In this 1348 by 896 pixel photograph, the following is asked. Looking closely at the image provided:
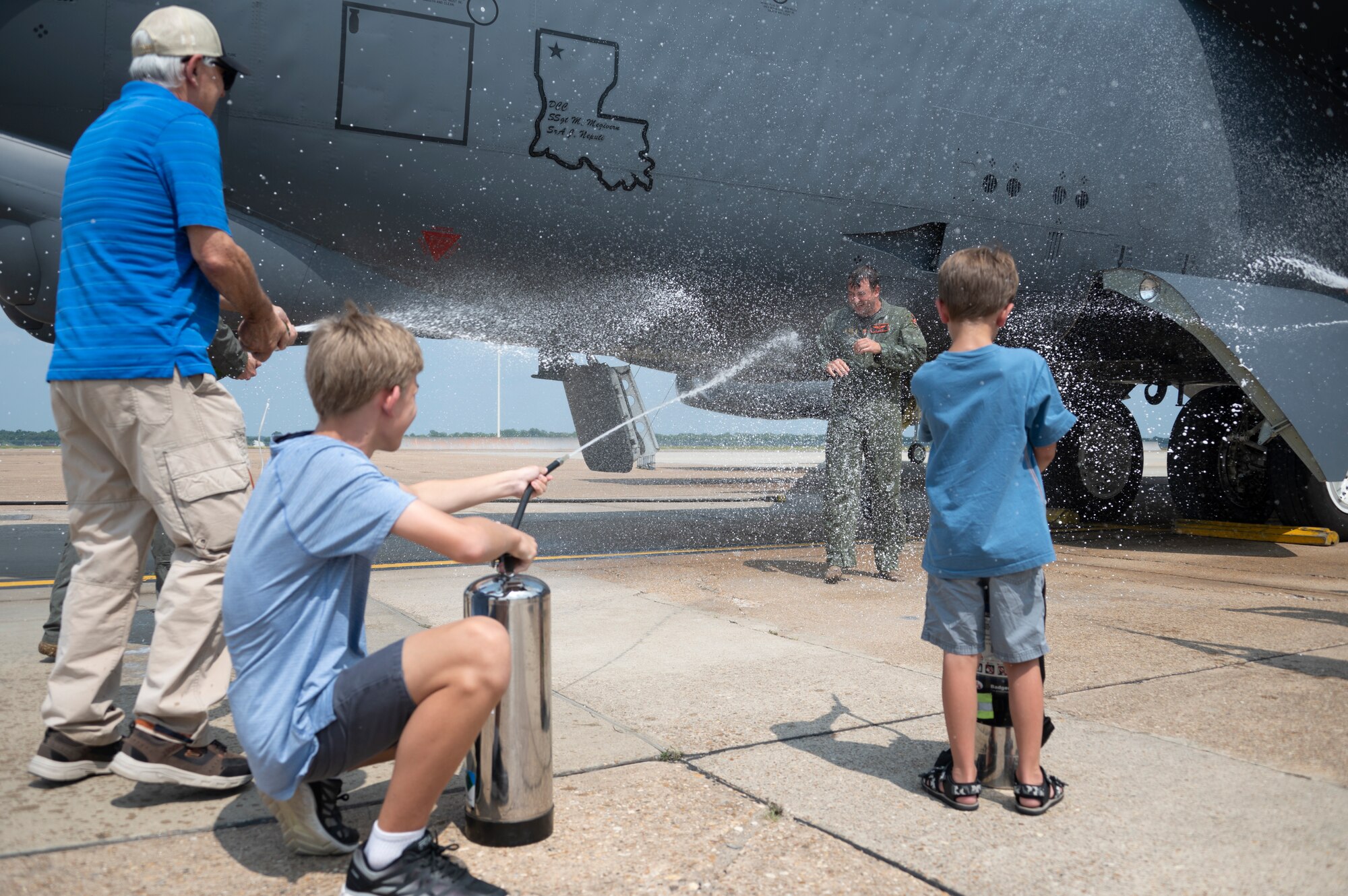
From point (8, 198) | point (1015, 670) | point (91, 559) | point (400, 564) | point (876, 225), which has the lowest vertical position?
point (400, 564)

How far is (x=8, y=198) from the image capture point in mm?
3910

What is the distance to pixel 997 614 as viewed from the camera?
7.22 feet

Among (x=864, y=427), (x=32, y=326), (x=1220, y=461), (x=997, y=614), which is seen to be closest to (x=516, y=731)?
(x=997, y=614)

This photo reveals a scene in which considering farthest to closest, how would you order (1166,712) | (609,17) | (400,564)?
(400,564), (609,17), (1166,712)

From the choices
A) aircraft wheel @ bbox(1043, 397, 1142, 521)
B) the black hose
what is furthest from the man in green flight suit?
aircraft wheel @ bbox(1043, 397, 1142, 521)

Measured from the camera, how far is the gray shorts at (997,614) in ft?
7.13

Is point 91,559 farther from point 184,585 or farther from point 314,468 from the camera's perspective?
point 314,468

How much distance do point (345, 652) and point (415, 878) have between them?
1.40 ft

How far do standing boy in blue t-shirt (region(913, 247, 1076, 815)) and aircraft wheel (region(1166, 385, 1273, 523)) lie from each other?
727 cm

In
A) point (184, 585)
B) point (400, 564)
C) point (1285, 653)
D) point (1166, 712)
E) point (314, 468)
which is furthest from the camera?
point (400, 564)

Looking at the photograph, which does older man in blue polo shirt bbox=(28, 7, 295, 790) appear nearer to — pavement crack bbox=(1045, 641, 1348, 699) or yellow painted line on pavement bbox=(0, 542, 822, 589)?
pavement crack bbox=(1045, 641, 1348, 699)

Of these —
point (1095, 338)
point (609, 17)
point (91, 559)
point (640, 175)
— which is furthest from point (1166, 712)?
point (1095, 338)

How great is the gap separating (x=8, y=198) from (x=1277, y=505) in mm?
9039

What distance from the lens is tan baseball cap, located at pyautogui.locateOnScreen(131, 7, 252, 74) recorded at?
88.8 inches
